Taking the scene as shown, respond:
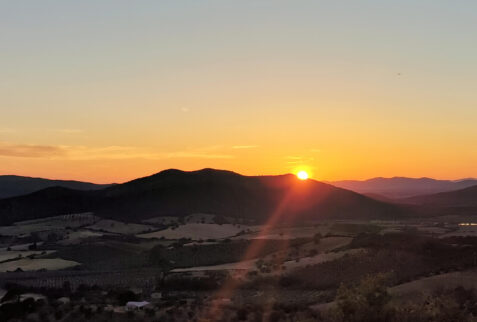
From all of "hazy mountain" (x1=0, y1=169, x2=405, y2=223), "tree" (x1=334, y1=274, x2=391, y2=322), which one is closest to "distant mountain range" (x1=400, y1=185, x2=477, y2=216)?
"hazy mountain" (x1=0, y1=169, x2=405, y2=223)

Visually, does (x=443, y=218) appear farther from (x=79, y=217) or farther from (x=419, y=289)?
(x=419, y=289)

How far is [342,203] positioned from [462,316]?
148227 millimetres

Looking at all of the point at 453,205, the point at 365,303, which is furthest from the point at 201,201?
the point at 365,303

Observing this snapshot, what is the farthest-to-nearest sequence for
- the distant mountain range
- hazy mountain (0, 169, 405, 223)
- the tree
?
1. the distant mountain range
2. hazy mountain (0, 169, 405, 223)
3. the tree

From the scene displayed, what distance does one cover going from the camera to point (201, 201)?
473ft

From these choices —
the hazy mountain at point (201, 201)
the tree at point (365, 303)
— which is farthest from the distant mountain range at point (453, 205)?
the tree at point (365, 303)

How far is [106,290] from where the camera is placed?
4569 cm

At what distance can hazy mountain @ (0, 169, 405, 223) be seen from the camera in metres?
142

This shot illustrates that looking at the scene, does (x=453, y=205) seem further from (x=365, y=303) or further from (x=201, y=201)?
(x=365, y=303)

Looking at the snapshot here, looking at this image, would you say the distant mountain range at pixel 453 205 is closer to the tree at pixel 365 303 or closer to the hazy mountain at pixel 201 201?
the hazy mountain at pixel 201 201

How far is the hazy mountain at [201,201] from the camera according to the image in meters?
142

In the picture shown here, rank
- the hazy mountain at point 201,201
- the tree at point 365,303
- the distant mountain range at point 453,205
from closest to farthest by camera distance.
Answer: the tree at point 365,303, the hazy mountain at point 201,201, the distant mountain range at point 453,205

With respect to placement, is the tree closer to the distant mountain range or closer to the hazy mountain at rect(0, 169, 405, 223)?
the hazy mountain at rect(0, 169, 405, 223)

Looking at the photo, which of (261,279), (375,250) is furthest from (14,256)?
(375,250)
